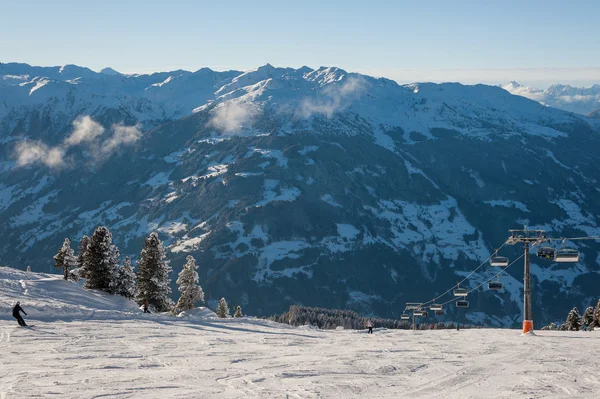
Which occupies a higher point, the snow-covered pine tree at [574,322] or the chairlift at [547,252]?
the chairlift at [547,252]

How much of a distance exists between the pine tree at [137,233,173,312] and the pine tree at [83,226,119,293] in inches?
170

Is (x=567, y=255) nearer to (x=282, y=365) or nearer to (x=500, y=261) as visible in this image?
(x=500, y=261)

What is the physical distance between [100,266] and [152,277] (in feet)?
24.7

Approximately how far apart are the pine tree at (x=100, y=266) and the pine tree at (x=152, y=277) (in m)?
4.31

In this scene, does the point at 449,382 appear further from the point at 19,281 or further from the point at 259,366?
the point at 19,281

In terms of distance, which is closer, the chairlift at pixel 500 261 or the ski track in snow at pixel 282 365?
the ski track in snow at pixel 282 365

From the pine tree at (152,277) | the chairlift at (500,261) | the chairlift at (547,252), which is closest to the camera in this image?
the chairlift at (547,252)

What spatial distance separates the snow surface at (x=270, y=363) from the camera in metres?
25.4

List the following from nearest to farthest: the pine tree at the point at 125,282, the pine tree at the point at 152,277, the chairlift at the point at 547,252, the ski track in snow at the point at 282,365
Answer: the ski track in snow at the point at 282,365, the chairlift at the point at 547,252, the pine tree at the point at 125,282, the pine tree at the point at 152,277

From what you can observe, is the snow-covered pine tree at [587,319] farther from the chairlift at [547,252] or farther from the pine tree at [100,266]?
the pine tree at [100,266]

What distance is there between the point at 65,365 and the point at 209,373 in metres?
7.02

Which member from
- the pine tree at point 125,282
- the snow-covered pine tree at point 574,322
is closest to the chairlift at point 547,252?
the pine tree at point 125,282

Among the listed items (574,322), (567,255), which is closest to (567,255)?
(567,255)

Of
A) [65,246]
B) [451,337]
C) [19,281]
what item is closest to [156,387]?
[451,337]
